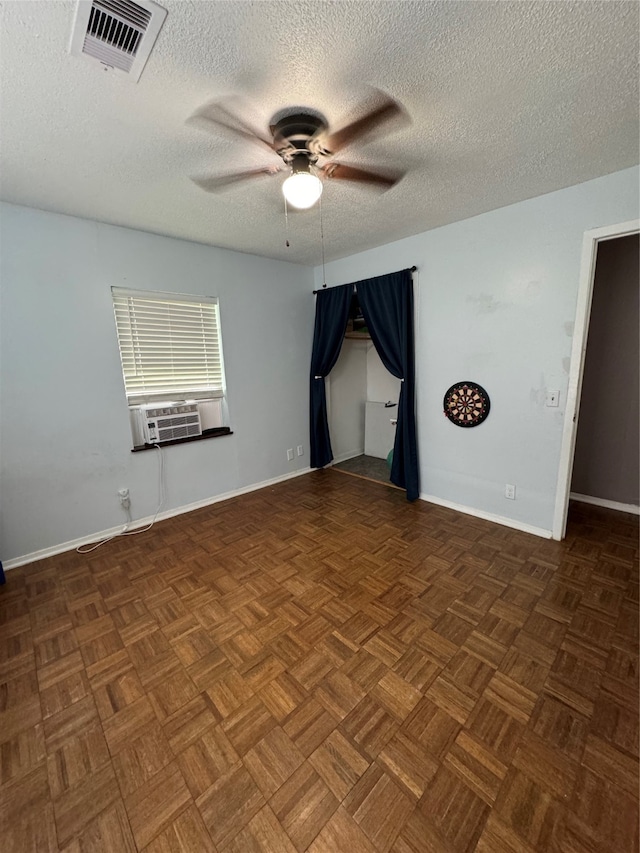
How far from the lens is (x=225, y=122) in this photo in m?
1.33

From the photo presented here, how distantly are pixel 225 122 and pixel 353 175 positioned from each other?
0.67 metres

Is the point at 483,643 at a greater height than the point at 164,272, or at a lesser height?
lesser

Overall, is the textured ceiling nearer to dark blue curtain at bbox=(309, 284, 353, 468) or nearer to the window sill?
dark blue curtain at bbox=(309, 284, 353, 468)

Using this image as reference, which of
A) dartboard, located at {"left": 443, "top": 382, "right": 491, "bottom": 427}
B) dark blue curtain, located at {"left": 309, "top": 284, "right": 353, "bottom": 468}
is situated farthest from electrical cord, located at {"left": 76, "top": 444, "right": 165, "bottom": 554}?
dartboard, located at {"left": 443, "top": 382, "right": 491, "bottom": 427}

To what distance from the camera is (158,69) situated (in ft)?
3.80

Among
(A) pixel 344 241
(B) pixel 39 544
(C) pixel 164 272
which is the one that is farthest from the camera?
(A) pixel 344 241

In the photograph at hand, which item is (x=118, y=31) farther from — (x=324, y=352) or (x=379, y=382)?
(x=379, y=382)

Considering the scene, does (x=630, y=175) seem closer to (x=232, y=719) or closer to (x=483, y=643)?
(x=483, y=643)

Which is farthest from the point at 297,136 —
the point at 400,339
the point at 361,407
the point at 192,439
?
the point at 361,407

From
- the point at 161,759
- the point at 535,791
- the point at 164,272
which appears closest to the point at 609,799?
the point at 535,791

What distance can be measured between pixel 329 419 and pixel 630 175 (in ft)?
10.4

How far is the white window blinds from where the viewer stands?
270 centimetres

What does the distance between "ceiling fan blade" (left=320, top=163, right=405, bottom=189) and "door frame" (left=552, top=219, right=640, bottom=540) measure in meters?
1.41

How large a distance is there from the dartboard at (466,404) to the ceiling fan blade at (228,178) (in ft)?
6.84
